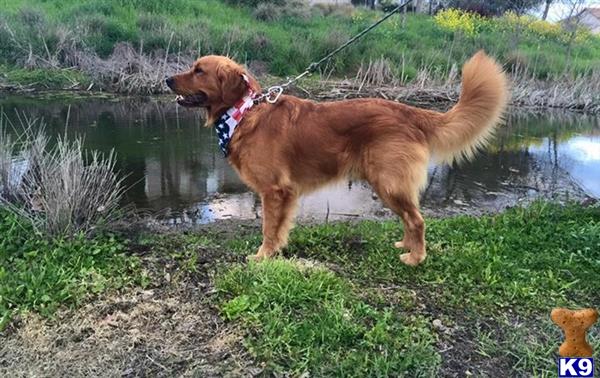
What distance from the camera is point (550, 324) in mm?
3504

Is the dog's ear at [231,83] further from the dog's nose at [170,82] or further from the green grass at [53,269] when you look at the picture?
the green grass at [53,269]

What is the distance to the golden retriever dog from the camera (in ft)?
14.2

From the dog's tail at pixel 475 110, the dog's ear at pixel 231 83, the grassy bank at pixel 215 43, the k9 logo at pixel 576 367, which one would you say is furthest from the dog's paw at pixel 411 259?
the grassy bank at pixel 215 43

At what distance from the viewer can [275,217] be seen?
4.61 metres

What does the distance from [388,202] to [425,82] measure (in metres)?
13.7

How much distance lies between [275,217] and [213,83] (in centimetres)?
128

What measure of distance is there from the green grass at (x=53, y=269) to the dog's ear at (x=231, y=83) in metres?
1.57

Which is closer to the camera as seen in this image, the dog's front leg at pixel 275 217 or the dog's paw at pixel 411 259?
the dog's paw at pixel 411 259

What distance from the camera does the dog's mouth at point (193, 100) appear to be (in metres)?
4.53

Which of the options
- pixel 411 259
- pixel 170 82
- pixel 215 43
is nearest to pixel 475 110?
pixel 411 259

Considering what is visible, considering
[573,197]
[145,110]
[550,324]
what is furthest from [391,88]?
[550,324]

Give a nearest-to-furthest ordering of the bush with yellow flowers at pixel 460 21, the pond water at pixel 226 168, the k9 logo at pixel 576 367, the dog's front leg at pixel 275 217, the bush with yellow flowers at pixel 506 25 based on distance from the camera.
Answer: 1. the k9 logo at pixel 576 367
2. the dog's front leg at pixel 275 217
3. the pond water at pixel 226 168
4. the bush with yellow flowers at pixel 460 21
5. the bush with yellow flowers at pixel 506 25

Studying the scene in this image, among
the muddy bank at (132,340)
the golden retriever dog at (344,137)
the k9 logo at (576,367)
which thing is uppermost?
the golden retriever dog at (344,137)

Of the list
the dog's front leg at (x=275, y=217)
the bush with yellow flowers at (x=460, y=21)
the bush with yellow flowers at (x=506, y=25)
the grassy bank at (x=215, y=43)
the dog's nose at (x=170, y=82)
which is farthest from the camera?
the bush with yellow flowers at (x=506, y=25)
